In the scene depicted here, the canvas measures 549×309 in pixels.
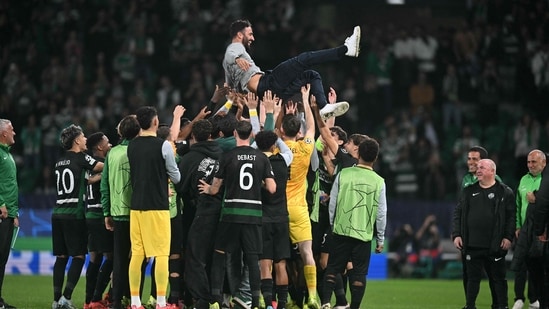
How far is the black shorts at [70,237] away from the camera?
14734 millimetres

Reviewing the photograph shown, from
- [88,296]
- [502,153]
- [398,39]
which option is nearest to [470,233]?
[88,296]

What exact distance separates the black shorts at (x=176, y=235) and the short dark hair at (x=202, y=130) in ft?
3.67

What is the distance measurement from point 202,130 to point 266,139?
915 millimetres

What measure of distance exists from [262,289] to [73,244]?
295 centimetres

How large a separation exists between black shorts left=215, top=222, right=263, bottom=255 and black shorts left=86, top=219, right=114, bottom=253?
1962 millimetres

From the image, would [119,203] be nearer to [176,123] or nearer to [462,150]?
[176,123]

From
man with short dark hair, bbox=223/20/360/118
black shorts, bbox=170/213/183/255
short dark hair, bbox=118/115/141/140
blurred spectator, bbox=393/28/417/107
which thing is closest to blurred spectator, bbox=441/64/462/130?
blurred spectator, bbox=393/28/417/107

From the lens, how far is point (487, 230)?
1482cm

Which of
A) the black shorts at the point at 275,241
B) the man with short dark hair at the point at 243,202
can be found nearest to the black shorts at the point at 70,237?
the man with short dark hair at the point at 243,202

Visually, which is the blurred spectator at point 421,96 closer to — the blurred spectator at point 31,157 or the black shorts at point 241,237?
the blurred spectator at point 31,157

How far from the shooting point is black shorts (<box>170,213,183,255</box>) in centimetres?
1397

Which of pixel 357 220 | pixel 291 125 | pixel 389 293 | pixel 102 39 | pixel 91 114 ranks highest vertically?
pixel 102 39

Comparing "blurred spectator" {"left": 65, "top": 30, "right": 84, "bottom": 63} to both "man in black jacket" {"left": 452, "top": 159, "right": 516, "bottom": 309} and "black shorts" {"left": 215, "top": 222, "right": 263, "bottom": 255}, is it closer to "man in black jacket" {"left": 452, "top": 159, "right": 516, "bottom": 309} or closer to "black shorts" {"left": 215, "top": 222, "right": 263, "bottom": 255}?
"man in black jacket" {"left": 452, "top": 159, "right": 516, "bottom": 309}

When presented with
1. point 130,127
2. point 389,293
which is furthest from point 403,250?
point 130,127
